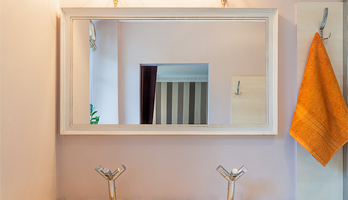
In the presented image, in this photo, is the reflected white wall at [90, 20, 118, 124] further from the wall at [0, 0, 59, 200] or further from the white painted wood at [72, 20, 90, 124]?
the wall at [0, 0, 59, 200]

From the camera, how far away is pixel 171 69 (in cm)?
104

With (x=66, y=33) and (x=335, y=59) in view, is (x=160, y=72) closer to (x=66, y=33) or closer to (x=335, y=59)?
(x=66, y=33)

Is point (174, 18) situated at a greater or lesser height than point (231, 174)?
greater

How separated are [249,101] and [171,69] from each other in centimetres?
40

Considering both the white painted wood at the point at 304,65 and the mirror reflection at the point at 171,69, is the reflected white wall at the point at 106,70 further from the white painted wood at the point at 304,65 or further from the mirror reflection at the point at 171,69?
the white painted wood at the point at 304,65

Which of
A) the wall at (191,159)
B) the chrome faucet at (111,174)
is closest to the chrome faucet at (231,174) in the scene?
the wall at (191,159)

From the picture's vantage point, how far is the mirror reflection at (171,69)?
40.7 inches

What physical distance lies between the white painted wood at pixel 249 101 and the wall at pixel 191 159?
0.08 meters

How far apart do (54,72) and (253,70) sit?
3.06 feet

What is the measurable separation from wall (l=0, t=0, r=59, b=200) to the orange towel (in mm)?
1106

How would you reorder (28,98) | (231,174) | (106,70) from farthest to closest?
(106,70) < (231,174) < (28,98)

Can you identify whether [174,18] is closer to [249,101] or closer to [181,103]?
[181,103]

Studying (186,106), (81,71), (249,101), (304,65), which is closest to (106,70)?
(81,71)

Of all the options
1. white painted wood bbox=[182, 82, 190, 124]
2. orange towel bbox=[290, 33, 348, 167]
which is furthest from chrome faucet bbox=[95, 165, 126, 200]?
orange towel bbox=[290, 33, 348, 167]
